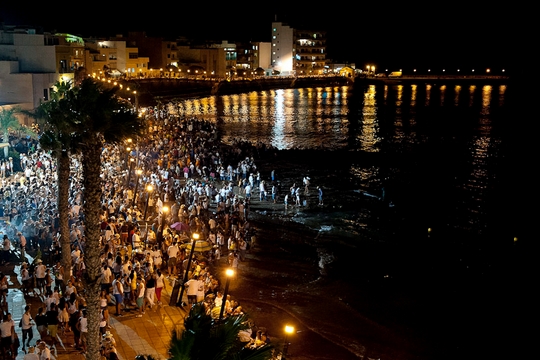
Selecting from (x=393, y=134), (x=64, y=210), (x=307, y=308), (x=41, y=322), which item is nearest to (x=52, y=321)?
(x=41, y=322)

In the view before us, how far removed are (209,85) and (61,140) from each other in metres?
108

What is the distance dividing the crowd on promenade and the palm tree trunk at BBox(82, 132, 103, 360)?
104 cm

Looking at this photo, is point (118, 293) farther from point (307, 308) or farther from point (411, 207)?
point (411, 207)

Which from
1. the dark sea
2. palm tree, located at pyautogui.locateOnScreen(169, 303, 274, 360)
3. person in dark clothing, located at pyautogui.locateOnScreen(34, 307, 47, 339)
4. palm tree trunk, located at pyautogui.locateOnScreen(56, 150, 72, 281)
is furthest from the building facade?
palm tree, located at pyautogui.locateOnScreen(169, 303, 274, 360)

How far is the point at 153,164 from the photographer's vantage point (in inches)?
1363

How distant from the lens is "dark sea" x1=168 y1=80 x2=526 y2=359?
753 inches

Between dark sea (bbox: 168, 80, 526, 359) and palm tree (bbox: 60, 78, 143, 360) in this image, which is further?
dark sea (bbox: 168, 80, 526, 359)

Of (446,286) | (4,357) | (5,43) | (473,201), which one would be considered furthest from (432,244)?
(5,43)

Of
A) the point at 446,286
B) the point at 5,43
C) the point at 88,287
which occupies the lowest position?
the point at 446,286

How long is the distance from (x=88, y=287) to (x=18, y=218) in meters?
10.9

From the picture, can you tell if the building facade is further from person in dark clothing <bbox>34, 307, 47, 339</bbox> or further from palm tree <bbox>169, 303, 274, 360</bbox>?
palm tree <bbox>169, 303, 274, 360</bbox>

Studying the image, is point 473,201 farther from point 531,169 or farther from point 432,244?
point 531,169

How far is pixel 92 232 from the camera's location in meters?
11.5

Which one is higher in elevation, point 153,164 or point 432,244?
point 153,164
